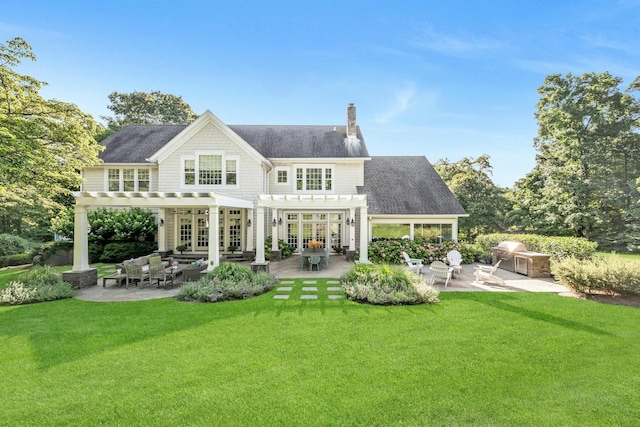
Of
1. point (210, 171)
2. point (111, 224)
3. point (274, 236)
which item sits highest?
point (210, 171)

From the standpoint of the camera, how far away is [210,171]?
15523mm

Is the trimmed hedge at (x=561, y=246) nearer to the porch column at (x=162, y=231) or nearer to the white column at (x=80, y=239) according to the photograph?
the white column at (x=80, y=239)

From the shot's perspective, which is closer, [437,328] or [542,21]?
Result: [437,328]

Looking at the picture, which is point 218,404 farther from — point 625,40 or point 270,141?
point 625,40

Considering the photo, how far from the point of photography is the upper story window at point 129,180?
16797 millimetres

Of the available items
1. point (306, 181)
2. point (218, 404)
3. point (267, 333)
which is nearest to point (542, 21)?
point (306, 181)

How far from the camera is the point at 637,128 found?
71.9 feet

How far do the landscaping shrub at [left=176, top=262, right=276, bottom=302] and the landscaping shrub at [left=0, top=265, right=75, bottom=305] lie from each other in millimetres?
4005

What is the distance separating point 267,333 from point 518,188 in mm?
31263

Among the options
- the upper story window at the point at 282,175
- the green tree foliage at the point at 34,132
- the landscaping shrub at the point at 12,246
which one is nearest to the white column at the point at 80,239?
the green tree foliage at the point at 34,132

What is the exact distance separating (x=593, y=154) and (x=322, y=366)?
28.8 meters

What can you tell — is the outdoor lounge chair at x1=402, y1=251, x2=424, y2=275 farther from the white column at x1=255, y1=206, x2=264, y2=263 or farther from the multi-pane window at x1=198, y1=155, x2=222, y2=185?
the multi-pane window at x1=198, y1=155, x2=222, y2=185

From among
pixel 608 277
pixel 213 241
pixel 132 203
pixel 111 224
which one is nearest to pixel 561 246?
pixel 608 277

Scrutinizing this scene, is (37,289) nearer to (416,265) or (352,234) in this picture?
(352,234)
